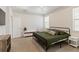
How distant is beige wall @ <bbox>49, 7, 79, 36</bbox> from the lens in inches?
73.7

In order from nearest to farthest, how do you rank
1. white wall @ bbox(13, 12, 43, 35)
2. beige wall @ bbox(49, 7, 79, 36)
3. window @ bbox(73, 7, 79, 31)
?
window @ bbox(73, 7, 79, 31) < beige wall @ bbox(49, 7, 79, 36) < white wall @ bbox(13, 12, 43, 35)

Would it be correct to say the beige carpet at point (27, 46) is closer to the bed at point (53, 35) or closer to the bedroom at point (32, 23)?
the bedroom at point (32, 23)

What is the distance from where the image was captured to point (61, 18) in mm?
1989

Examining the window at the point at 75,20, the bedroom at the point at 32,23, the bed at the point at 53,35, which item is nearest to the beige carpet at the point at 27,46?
the bedroom at the point at 32,23

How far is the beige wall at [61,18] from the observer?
1.87 metres

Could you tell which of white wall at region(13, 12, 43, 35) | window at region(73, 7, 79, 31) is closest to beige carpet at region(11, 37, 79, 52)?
white wall at region(13, 12, 43, 35)

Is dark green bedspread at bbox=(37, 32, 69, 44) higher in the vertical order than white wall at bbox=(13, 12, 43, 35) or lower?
lower

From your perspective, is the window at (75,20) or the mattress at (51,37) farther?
the mattress at (51,37)

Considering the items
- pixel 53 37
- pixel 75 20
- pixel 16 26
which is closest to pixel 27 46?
pixel 16 26

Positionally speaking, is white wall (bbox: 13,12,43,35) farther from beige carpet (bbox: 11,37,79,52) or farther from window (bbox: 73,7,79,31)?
window (bbox: 73,7,79,31)

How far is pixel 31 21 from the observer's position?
83.7 inches
